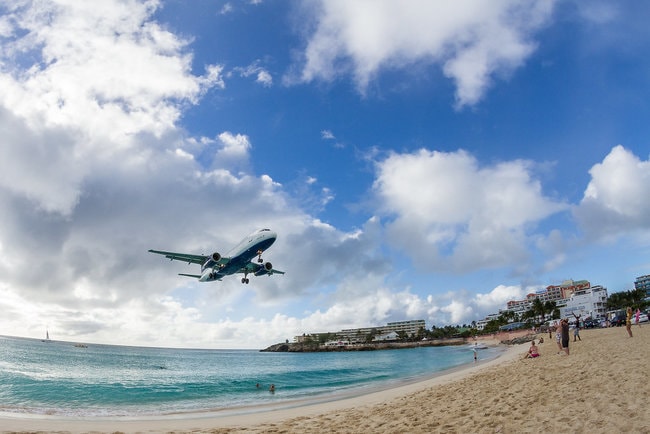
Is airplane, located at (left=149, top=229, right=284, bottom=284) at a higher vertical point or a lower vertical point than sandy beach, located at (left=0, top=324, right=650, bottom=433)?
higher

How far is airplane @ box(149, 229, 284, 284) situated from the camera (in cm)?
3791

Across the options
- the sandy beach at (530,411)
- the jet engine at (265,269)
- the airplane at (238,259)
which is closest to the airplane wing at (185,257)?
the airplane at (238,259)

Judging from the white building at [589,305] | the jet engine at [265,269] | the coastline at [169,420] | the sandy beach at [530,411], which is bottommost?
the white building at [589,305]

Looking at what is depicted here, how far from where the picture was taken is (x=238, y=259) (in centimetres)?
3956

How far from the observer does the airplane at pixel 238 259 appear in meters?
37.9

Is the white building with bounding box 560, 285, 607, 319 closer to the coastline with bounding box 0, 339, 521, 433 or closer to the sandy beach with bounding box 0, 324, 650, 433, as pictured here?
the sandy beach with bounding box 0, 324, 650, 433

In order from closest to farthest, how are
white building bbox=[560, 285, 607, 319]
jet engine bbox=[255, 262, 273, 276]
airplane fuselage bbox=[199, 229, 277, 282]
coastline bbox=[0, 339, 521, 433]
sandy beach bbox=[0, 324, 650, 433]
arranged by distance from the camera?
sandy beach bbox=[0, 324, 650, 433] → coastline bbox=[0, 339, 521, 433] → airplane fuselage bbox=[199, 229, 277, 282] → jet engine bbox=[255, 262, 273, 276] → white building bbox=[560, 285, 607, 319]

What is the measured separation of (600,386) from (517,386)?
11.5 feet

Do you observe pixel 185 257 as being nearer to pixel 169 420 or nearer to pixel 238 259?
pixel 238 259

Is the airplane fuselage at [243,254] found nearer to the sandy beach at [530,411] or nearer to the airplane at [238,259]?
the airplane at [238,259]

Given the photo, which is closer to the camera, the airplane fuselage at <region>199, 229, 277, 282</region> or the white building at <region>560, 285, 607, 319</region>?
the airplane fuselage at <region>199, 229, 277, 282</region>

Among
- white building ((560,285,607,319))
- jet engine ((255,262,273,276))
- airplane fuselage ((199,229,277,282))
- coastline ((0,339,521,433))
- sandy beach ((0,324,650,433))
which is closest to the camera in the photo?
sandy beach ((0,324,650,433))

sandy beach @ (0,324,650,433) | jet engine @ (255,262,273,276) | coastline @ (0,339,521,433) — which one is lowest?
coastline @ (0,339,521,433)

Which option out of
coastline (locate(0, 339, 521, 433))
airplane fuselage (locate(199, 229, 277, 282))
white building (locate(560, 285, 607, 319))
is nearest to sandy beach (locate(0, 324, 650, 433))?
coastline (locate(0, 339, 521, 433))
